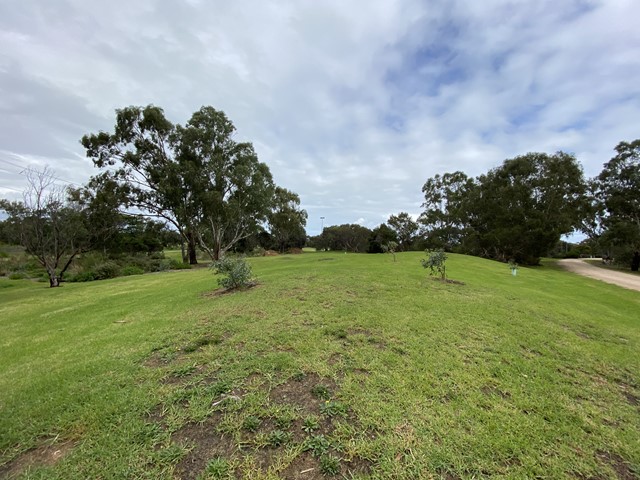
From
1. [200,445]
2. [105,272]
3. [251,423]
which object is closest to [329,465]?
[251,423]

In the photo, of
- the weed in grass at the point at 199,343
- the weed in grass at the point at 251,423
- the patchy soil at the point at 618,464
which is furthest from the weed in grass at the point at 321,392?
the patchy soil at the point at 618,464

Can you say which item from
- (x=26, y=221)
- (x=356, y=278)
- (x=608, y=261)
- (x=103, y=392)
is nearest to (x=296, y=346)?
(x=103, y=392)

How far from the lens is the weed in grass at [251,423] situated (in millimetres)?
2314

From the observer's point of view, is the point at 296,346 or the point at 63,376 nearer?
the point at 63,376

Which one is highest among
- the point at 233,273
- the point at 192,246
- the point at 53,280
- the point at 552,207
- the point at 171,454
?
the point at 552,207

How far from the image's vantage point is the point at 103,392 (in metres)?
2.92

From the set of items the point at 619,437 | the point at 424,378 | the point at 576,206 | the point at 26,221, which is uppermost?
the point at 576,206

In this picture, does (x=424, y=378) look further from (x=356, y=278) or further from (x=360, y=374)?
(x=356, y=278)

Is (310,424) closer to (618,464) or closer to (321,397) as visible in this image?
(321,397)

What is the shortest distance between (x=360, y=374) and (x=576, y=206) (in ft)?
114

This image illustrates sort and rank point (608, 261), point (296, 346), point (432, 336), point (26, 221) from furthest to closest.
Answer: point (608, 261) < point (26, 221) < point (432, 336) < point (296, 346)

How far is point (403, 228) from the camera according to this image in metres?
49.2

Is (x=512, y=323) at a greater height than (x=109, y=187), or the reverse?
(x=109, y=187)

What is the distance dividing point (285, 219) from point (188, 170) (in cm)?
2500
